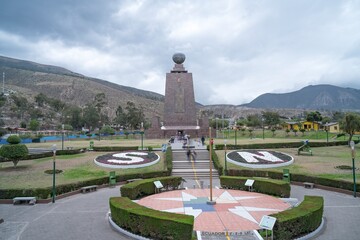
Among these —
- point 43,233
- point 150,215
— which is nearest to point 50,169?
point 43,233

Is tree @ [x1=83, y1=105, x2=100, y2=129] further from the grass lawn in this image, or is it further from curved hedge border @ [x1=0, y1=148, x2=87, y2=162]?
the grass lawn

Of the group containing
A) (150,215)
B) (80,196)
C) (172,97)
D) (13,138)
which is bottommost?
→ (80,196)

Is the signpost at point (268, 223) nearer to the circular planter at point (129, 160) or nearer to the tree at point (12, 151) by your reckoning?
the circular planter at point (129, 160)

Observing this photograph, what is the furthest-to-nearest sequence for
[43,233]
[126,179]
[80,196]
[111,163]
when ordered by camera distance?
1. [111,163]
2. [126,179]
3. [80,196]
4. [43,233]

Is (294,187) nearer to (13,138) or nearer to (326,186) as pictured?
(326,186)

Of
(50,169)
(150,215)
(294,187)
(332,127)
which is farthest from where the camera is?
(332,127)

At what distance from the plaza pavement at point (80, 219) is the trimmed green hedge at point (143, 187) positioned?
1454 mm

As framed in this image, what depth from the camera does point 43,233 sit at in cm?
1234

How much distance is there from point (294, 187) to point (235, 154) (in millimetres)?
10288

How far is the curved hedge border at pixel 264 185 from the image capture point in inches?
711

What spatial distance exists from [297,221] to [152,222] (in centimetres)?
563

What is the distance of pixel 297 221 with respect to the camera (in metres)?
11.2

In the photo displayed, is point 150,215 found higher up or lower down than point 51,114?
lower down

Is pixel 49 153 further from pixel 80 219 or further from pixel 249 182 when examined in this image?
pixel 249 182
